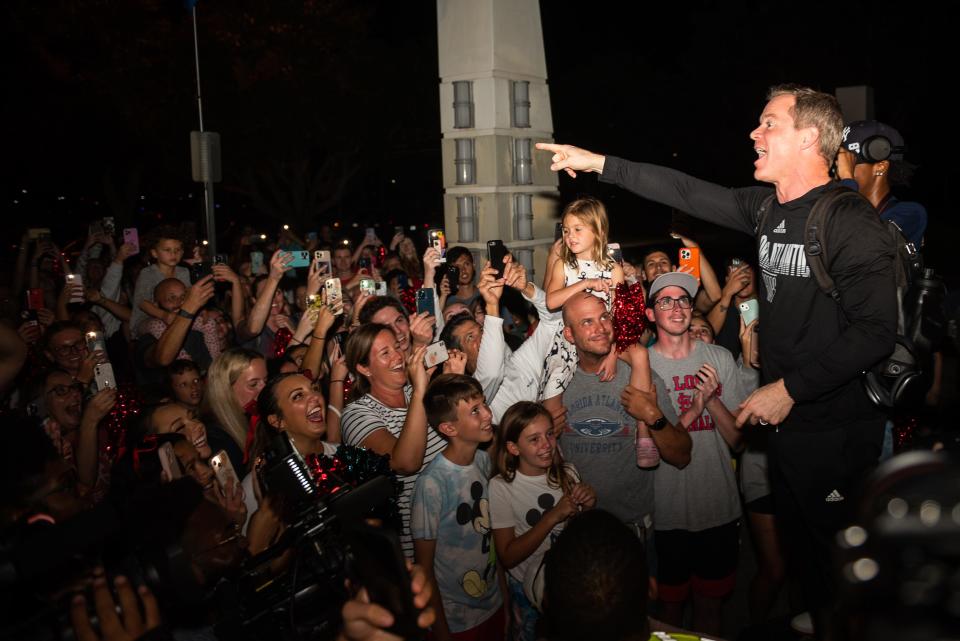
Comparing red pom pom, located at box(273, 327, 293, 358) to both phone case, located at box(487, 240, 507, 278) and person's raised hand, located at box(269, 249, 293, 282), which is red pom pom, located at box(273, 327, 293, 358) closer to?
person's raised hand, located at box(269, 249, 293, 282)

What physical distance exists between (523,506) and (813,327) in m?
1.62

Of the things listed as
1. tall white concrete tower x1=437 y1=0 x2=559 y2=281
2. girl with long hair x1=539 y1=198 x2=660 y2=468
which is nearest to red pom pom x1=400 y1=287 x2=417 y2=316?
tall white concrete tower x1=437 y1=0 x2=559 y2=281

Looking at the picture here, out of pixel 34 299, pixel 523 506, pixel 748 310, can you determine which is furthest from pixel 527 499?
pixel 34 299

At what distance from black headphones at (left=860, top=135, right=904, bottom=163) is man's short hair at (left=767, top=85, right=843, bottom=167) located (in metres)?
1.21

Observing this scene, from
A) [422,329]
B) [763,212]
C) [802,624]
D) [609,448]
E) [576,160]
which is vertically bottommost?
[802,624]

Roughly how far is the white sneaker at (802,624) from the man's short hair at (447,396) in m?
1.69

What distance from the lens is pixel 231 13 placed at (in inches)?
781

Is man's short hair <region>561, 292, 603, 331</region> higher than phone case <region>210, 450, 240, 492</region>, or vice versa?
man's short hair <region>561, 292, 603, 331</region>

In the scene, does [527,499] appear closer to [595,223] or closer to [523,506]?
[523,506]

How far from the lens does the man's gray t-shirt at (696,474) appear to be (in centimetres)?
429

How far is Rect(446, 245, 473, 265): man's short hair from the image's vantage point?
302 inches

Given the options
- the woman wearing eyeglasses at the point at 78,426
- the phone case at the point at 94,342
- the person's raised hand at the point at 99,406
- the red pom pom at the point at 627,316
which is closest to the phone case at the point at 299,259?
the phone case at the point at 94,342

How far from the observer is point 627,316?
474cm

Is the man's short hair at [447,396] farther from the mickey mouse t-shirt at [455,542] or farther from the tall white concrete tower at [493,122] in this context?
the tall white concrete tower at [493,122]
